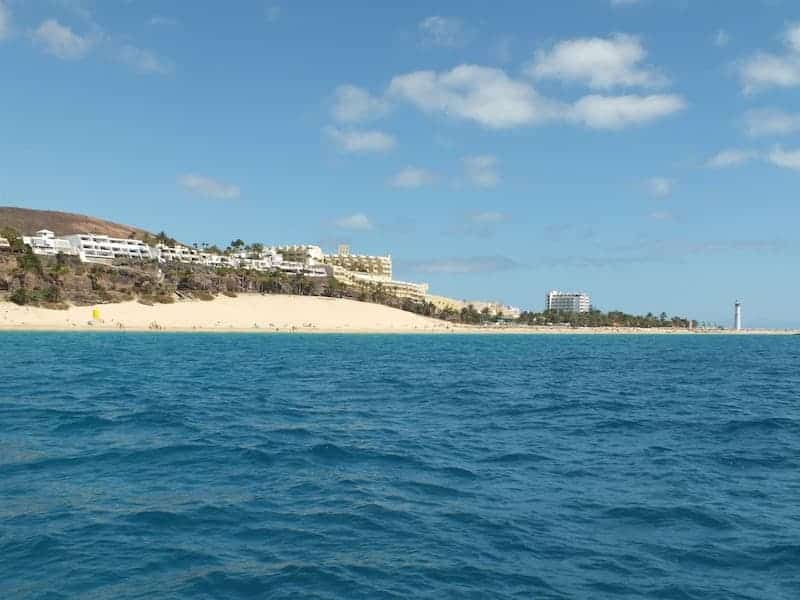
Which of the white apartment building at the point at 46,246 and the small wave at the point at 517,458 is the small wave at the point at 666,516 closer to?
the small wave at the point at 517,458

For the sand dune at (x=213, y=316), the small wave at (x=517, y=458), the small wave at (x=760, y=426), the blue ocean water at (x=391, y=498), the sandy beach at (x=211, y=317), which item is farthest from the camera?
the sand dune at (x=213, y=316)

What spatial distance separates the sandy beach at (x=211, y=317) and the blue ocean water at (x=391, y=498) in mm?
110509

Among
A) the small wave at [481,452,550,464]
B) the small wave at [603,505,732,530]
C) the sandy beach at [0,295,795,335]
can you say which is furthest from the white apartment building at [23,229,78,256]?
the small wave at [603,505,732,530]

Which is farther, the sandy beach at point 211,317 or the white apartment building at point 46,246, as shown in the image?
the white apartment building at point 46,246

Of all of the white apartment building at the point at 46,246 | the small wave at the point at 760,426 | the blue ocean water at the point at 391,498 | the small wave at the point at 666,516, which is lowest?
the blue ocean water at the point at 391,498

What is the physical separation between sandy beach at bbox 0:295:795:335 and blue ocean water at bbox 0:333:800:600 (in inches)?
4351

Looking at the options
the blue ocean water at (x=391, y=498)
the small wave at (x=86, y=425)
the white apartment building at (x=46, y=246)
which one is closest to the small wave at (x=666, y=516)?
the blue ocean water at (x=391, y=498)

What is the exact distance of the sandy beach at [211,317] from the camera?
131500 millimetres

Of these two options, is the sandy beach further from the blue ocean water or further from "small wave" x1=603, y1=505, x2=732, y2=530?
"small wave" x1=603, y1=505, x2=732, y2=530

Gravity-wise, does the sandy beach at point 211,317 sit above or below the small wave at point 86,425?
above

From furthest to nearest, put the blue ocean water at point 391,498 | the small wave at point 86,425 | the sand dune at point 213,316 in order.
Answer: the sand dune at point 213,316
the small wave at point 86,425
the blue ocean water at point 391,498

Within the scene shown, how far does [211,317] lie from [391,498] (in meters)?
156

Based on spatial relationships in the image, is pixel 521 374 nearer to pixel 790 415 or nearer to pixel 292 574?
pixel 790 415

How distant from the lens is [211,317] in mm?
164500
